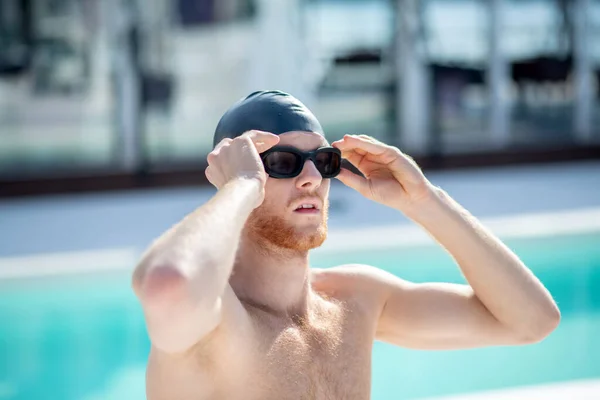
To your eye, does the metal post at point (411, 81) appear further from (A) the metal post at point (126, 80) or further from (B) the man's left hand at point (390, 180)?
(B) the man's left hand at point (390, 180)

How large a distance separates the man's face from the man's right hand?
94 millimetres

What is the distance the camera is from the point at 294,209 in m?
1.66

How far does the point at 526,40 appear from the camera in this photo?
36.9 feet

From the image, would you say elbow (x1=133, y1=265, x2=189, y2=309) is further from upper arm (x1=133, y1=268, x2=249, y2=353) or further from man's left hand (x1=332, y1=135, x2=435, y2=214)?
man's left hand (x1=332, y1=135, x2=435, y2=214)

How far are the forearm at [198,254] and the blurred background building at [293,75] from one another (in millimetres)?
8022

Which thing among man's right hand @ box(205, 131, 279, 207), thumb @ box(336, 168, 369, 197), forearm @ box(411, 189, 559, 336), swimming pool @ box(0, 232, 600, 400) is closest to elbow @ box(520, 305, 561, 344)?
forearm @ box(411, 189, 559, 336)

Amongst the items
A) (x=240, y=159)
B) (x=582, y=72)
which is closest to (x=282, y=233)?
(x=240, y=159)

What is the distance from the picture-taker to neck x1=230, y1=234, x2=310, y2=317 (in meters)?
1.71

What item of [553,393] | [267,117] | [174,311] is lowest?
[553,393]

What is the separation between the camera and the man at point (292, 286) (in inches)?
50.5

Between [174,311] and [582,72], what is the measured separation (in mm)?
10918

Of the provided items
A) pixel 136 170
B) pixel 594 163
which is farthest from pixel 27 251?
pixel 594 163

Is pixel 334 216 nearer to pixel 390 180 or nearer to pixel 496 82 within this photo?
pixel 496 82

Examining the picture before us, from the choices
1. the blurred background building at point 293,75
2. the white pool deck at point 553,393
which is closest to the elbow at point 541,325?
the white pool deck at point 553,393
